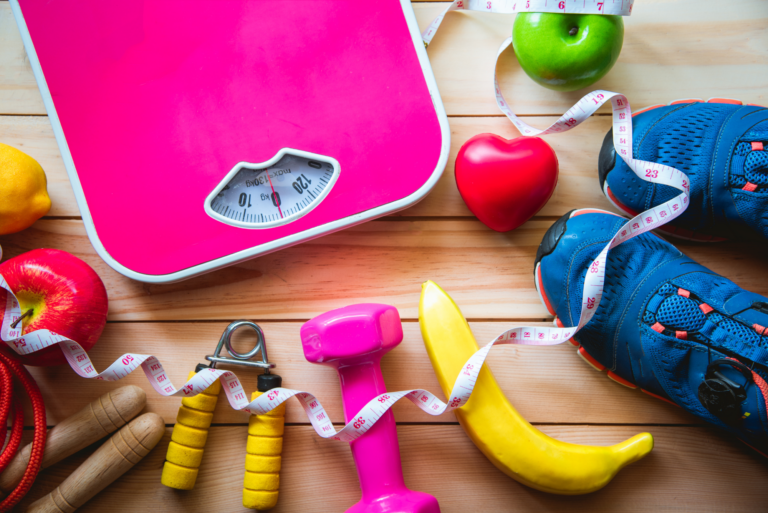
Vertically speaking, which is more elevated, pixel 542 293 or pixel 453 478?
pixel 542 293

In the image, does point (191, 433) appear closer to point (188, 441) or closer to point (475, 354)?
point (188, 441)

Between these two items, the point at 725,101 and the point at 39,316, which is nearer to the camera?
the point at 39,316

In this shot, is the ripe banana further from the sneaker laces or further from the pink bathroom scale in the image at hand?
the sneaker laces

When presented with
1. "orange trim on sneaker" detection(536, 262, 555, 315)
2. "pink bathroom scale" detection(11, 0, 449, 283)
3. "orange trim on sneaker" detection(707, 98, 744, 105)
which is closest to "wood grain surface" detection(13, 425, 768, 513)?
"orange trim on sneaker" detection(536, 262, 555, 315)

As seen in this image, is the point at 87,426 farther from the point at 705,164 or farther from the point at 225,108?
the point at 705,164

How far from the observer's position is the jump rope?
28.9 inches

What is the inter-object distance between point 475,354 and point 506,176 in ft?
1.02

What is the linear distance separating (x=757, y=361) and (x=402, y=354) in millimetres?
573

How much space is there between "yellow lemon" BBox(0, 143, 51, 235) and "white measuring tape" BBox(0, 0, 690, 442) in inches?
4.3

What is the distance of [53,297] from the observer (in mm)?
747

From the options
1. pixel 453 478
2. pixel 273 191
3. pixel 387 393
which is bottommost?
pixel 453 478

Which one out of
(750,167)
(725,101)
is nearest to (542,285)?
(750,167)

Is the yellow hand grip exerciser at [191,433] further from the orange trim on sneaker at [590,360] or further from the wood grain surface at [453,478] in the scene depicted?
the orange trim on sneaker at [590,360]

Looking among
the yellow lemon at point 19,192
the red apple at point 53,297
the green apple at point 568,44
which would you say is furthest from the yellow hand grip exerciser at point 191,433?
the green apple at point 568,44
